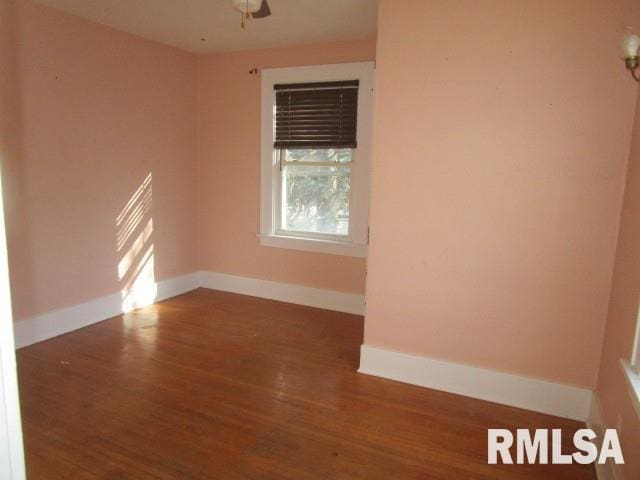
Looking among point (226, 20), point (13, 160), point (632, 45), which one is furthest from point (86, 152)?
point (632, 45)

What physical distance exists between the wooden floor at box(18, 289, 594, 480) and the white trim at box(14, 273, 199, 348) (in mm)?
89

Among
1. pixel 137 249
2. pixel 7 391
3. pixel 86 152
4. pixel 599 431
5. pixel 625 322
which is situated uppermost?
pixel 86 152

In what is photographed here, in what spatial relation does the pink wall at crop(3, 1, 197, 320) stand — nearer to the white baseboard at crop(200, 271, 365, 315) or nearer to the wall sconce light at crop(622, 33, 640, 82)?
the white baseboard at crop(200, 271, 365, 315)

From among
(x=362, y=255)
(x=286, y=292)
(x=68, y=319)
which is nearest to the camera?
(x=68, y=319)

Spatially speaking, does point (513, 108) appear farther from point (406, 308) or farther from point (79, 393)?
point (79, 393)

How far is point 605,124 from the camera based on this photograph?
231 cm

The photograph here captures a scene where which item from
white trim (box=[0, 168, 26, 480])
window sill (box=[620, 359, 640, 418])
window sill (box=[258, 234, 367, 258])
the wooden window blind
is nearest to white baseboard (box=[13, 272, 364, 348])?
window sill (box=[258, 234, 367, 258])

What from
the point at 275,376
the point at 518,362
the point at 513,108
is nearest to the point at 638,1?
the point at 513,108

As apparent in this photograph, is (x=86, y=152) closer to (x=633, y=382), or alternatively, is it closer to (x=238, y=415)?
(x=238, y=415)

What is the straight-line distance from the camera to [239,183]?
4676 mm

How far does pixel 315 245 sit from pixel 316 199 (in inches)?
18.4

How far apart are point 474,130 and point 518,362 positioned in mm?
1406

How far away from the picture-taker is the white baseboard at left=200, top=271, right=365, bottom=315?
4292 mm

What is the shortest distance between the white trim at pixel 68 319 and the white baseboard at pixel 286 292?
0.64 metres
